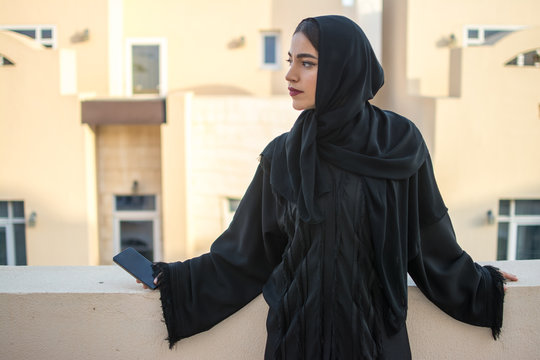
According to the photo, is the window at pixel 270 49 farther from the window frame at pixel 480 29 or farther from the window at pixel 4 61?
the window at pixel 4 61

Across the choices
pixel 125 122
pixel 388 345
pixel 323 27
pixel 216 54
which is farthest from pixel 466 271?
pixel 216 54

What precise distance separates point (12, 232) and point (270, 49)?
5626 mm

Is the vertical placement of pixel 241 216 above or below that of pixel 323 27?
below

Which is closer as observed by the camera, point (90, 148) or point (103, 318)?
point (103, 318)

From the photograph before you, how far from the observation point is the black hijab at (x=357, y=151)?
177 cm

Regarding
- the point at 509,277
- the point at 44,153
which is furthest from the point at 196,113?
the point at 509,277

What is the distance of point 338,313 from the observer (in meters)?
1.78

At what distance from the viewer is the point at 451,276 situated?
1.96m

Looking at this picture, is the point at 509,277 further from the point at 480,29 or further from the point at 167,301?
the point at 480,29

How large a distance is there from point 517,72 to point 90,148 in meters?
6.90

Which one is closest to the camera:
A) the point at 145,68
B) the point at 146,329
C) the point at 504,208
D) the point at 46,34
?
the point at 146,329

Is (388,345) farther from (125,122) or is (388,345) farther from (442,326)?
(125,122)

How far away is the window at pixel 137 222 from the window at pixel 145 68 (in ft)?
7.15

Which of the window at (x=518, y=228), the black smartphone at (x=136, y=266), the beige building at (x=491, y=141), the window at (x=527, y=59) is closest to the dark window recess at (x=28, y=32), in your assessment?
the beige building at (x=491, y=141)
